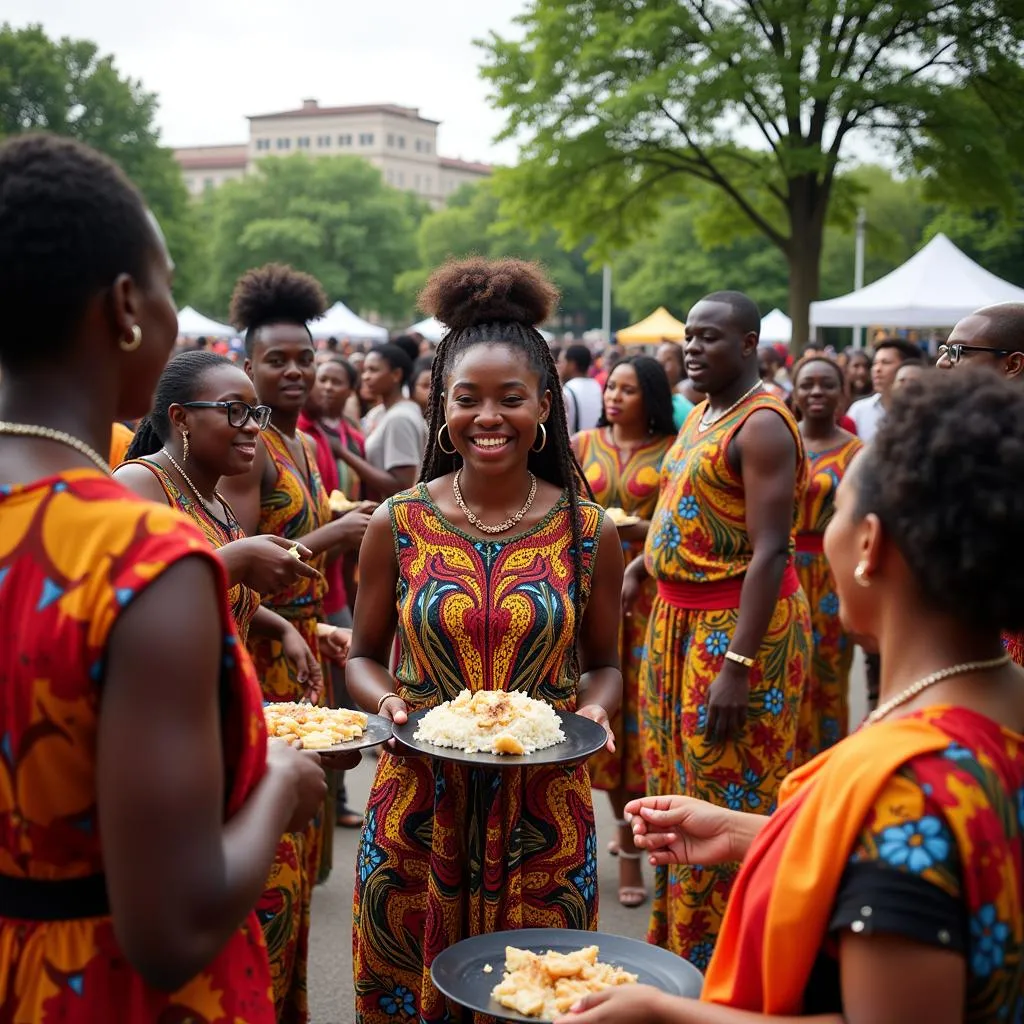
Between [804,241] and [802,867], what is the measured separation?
68.3 feet

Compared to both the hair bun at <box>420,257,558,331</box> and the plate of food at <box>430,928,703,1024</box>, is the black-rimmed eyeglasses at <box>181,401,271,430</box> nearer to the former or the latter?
the hair bun at <box>420,257,558,331</box>

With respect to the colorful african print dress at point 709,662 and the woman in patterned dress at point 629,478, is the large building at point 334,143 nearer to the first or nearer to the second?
the woman in patterned dress at point 629,478

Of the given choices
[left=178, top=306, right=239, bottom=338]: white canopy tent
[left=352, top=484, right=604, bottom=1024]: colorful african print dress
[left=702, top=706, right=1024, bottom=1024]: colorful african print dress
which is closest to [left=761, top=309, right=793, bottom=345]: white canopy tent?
[left=178, top=306, right=239, bottom=338]: white canopy tent

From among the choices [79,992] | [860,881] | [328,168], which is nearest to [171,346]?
[79,992]

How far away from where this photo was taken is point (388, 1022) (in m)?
3.29

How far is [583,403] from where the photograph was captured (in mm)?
10422

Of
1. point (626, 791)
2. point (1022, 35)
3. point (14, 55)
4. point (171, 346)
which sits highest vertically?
point (14, 55)

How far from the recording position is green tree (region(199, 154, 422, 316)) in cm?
7919

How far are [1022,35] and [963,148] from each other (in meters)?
1.83

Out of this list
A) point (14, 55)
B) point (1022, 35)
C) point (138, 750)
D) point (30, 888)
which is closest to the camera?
point (138, 750)

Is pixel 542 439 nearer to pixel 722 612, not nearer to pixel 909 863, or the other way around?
pixel 722 612

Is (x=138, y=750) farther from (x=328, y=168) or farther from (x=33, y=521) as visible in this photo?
(x=328, y=168)

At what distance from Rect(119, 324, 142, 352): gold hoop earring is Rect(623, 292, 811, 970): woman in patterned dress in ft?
11.1

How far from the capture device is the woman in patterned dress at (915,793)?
1568 millimetres
